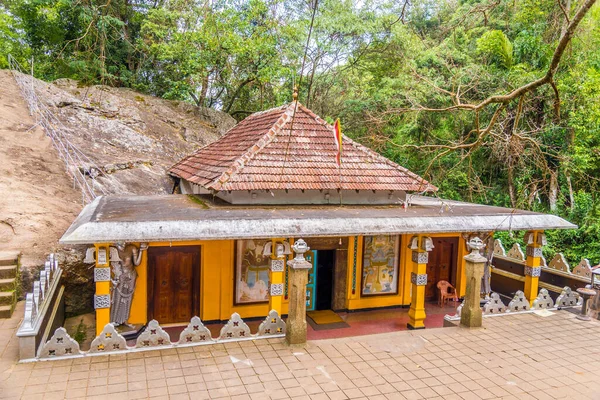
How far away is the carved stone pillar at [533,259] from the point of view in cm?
1109

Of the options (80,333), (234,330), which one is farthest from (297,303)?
(80,333)

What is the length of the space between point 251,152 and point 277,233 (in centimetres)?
326

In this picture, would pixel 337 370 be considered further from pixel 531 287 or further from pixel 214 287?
pixel 531 287

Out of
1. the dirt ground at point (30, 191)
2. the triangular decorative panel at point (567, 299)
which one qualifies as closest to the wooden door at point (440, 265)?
the triangular decorative panel at point (567, 299)

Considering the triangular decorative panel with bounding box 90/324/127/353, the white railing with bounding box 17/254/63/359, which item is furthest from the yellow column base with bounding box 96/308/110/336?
the white railing with bounding box 17/254/63/359

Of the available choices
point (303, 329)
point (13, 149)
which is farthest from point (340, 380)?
point (13, 149)

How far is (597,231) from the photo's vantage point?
51.8 ft

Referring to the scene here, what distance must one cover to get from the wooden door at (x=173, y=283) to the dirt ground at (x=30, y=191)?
262 centimetres

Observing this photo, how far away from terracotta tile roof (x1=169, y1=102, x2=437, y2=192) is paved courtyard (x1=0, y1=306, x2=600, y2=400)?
3758 mm

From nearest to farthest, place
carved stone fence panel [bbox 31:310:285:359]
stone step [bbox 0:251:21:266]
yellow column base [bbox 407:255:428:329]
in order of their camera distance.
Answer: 1. carved stone fence panel [bbox 31:310:285:359]
2. stone step [bbox 0:251:21:266]
3. yellow column base [bbox 407:255:428:329]

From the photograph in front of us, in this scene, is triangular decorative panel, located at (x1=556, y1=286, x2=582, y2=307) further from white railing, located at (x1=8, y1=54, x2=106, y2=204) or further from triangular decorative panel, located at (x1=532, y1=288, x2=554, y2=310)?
white railing, located at (x1=8, y1=54, x2=106, y2=204)

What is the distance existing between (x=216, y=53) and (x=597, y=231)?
16.6m

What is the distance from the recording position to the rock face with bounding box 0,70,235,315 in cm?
1066

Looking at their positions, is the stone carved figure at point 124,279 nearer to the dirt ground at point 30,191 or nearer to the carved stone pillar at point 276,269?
the dirt ground at point 30,191
